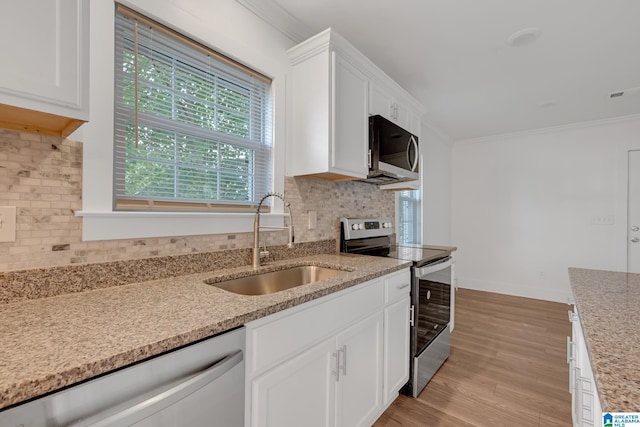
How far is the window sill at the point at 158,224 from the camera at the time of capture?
3.72 feet

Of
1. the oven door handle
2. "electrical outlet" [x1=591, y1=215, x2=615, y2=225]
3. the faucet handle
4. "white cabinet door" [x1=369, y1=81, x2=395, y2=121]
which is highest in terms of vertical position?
"white cabinet door" [x1=369, y1=81, x2=395, y2=121]

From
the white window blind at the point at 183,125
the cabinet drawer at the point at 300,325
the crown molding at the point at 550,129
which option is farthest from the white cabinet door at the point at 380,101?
the crown molding at the point at 550,129

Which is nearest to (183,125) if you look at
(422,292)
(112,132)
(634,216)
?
(112,132)

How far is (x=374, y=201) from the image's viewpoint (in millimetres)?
2828

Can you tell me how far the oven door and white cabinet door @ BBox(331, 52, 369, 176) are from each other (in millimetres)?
837

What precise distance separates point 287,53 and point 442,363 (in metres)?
2.58

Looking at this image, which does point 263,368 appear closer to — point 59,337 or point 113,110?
point 59,337

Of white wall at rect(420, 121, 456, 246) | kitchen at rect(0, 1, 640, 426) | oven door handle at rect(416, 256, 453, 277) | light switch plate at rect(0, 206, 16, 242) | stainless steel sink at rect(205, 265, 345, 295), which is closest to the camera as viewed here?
light switch plate at rect(0, 206, 16, 242)

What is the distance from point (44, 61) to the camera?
2.63 feet

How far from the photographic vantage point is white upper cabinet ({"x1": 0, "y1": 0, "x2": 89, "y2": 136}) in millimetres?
758

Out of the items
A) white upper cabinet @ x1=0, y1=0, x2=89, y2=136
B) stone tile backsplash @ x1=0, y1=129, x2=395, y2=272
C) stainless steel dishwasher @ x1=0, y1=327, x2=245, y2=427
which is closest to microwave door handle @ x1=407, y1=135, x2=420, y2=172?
stone tile backsplash @ x1=0, y1=129, x2=395, y2=272

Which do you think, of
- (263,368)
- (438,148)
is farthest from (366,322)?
(438,148)

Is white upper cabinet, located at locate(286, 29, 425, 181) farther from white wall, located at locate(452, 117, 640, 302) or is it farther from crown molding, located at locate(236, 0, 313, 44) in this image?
white wall, located at locate(452, 117, 640, 302)

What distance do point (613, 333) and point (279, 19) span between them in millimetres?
2147
